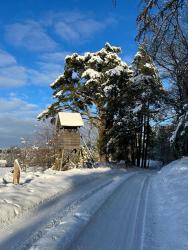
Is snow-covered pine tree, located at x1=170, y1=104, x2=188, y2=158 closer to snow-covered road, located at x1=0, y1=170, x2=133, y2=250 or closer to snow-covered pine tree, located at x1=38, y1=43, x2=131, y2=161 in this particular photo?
snow-covered pine tree, located at x1=38, y1=43, x2=131, y2=161

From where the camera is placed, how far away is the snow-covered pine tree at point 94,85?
41.1m

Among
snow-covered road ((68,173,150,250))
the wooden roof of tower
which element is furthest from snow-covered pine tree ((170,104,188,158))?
snow-covered road ((68,173,150,250))

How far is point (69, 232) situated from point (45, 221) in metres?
1.22

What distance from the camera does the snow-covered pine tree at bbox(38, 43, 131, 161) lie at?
41094 millimetres

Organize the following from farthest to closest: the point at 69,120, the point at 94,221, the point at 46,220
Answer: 1. the point at 69,120
2. the point at 94,221
3. the point at 46,220

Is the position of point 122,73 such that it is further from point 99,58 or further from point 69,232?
point 69,232

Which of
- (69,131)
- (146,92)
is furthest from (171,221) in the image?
(146,92)

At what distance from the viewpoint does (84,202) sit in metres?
11.2

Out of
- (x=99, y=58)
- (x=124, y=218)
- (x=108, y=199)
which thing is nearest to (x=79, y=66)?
(x=99, y=58)

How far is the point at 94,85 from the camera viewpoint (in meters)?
41.0

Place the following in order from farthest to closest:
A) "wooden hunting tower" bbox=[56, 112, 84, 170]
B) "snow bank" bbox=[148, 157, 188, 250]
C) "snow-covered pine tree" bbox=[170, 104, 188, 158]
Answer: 1. "wooden hunting tower" bbox=[56, 112, 84, 170]
2. "snow-covered pine tree" bbox=[170, 104, 188, 158]
3. "snow bank" bbox=[148, 157, 188, 250]

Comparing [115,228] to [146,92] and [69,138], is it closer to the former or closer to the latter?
[69,138]

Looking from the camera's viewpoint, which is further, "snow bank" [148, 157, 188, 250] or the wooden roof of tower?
the wooden roof of tower

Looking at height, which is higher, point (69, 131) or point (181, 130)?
point (181, 130)
